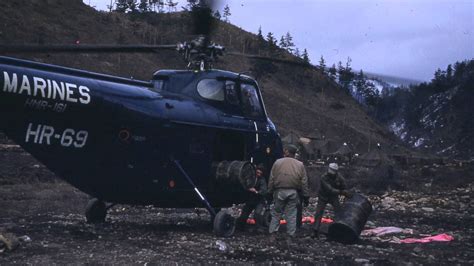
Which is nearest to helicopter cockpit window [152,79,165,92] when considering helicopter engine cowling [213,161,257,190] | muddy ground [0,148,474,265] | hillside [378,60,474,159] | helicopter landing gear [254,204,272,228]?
helicopter engine cowling [213,161,257,190]

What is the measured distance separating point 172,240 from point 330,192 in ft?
11.2

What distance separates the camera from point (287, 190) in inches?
419

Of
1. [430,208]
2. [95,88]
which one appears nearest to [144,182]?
[95,88]

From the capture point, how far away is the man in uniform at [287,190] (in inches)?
418

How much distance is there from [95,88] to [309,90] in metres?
95.7

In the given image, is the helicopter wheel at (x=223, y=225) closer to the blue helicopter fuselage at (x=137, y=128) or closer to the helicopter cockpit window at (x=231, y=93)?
the blue helicopter fuselage at (x=137, y=128)

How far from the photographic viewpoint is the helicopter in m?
8.55

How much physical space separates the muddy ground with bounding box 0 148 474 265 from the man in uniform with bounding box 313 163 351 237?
1.52ft

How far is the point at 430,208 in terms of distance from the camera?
1947 centimetres

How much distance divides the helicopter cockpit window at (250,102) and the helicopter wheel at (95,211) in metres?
3.63

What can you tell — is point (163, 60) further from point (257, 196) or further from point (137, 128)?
point (137, 128)

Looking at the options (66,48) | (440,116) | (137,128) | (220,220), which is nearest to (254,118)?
(220,220)

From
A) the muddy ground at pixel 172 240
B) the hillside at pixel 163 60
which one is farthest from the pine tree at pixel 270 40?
the muddy ground at pixel 172 240

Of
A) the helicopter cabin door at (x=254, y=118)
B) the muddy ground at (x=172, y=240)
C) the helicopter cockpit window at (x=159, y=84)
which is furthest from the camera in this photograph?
the helicopter cabin door at (x=254, y=118)
